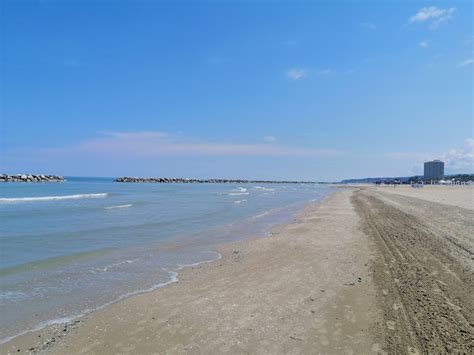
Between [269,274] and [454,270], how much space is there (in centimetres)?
445

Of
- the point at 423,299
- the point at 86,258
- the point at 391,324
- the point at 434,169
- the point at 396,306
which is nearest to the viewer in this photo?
the point at 391,324

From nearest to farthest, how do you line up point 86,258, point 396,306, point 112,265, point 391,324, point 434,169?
→ point 391,324
point 396,306
point 112,265
point 86,258
point 434,169

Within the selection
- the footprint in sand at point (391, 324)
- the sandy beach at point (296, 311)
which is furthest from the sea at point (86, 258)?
the footprint in sand at point (391, 324)

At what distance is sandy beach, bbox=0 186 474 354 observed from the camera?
4641mm

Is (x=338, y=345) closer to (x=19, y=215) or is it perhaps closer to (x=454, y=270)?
(x=454, y=270)

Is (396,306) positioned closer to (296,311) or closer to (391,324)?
(391,324)

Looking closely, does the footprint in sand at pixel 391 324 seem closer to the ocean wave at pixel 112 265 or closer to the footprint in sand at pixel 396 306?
the footprint in sand at pixel 396 306

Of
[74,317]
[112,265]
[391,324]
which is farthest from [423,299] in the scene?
[112,265]

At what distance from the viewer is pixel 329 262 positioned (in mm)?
9164

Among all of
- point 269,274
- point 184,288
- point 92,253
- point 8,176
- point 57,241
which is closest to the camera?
point 184,288

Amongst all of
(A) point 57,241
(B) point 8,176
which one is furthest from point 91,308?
(B) point 8,176

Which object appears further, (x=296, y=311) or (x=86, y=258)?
(x=86, y=258)

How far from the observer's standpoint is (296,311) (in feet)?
18.8

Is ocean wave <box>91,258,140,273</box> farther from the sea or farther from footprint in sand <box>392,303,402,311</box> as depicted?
footprint in sand <box>392,303,402,311</box>
